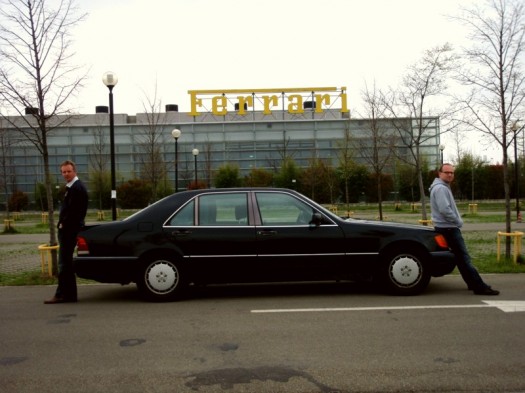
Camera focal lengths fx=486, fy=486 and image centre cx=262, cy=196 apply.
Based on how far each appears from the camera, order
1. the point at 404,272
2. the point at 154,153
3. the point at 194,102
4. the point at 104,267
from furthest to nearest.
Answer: the point at 194,102
the point at 154,153
the point at 404,272
the point at 104,267

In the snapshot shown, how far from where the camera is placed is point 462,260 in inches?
284

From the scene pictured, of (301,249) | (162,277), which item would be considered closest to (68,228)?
(162,277)

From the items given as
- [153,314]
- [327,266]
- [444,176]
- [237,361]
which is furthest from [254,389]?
[444,176]

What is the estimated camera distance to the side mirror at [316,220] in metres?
6.93

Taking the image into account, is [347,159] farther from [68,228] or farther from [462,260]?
[68,228]

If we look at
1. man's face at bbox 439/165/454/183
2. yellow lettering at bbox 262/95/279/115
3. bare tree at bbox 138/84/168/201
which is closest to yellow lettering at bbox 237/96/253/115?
yellow lettering at bbox 262/95/279/115

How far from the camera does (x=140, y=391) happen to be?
3.88m

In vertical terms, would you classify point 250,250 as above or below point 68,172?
below

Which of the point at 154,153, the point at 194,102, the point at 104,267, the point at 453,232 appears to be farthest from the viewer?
the point at 194,102

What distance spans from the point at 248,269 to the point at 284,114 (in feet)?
157

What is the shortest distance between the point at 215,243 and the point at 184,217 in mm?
608

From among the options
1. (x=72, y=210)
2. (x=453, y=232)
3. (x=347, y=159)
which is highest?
(x=347, y=159)

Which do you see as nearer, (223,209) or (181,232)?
(181,232)

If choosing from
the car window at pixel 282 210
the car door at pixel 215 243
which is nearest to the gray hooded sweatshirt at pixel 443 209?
the car window at pixel 282 210
